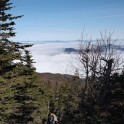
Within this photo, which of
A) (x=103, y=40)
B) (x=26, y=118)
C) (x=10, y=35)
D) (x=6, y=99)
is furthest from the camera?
(x=26, y=118)

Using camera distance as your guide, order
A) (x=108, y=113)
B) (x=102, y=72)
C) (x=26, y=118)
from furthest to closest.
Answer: (x=26, y=118), (x=102, y=72), (x=108, y=113)

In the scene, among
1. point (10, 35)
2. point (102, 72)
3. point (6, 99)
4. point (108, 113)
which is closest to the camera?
point (108, 113)

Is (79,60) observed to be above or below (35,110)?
above

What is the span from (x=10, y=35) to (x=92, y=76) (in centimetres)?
975

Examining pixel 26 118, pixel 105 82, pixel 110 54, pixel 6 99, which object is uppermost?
pixel 110 54

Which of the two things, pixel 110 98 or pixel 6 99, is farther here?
pixel 6 99

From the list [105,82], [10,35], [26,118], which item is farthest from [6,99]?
[26,118]

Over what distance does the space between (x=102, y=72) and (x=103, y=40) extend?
3938 millimetres

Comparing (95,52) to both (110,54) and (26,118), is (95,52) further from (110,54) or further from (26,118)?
(26,118)

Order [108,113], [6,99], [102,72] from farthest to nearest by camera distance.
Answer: [102,72] < [6,99] < [108,113]

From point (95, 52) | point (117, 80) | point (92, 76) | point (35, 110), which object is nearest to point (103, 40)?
point (95, 52)

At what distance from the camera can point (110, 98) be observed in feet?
73.6

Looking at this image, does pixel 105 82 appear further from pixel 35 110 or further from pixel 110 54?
pixel 35 110

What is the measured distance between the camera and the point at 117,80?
21.9m
